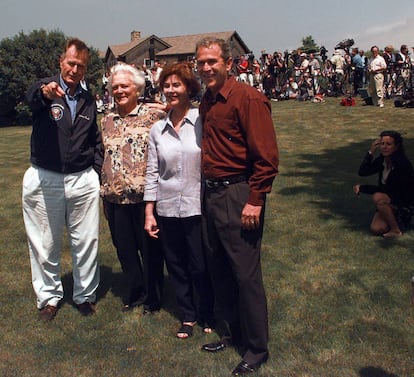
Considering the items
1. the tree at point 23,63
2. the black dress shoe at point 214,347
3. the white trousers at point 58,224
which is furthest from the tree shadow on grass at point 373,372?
the tree at point 23,63

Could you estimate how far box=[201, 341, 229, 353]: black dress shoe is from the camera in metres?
3.48

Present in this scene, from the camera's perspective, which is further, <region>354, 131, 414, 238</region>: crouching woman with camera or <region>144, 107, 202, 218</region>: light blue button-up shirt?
<region>354, 131, 414, 238</region>: crouching woman with camera

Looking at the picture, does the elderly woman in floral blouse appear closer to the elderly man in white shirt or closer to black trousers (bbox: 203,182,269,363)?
black trousers (bbox: 203,182,269,363)

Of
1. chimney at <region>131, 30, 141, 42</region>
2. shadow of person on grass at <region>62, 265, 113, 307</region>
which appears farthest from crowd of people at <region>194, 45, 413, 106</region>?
chimney at <region>131, 30, 141, 42</region>

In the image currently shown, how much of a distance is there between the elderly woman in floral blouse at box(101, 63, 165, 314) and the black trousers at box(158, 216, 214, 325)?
33 centimetres

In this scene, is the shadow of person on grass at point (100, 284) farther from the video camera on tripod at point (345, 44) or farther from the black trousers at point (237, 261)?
the video camera on tripod at point (345, 44)

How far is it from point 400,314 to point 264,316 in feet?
4.61

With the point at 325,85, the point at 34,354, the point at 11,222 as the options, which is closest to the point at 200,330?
the point at 34,354

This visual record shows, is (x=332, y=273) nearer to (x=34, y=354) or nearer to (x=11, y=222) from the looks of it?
(x=34, y=354)

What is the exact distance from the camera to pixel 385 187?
5578 mm

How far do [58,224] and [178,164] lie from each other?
1.33 metres

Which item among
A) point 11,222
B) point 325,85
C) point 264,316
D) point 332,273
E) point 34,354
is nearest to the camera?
point 264,316

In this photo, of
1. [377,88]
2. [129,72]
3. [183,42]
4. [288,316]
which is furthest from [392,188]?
[183,42]

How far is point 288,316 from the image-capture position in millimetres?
3955
